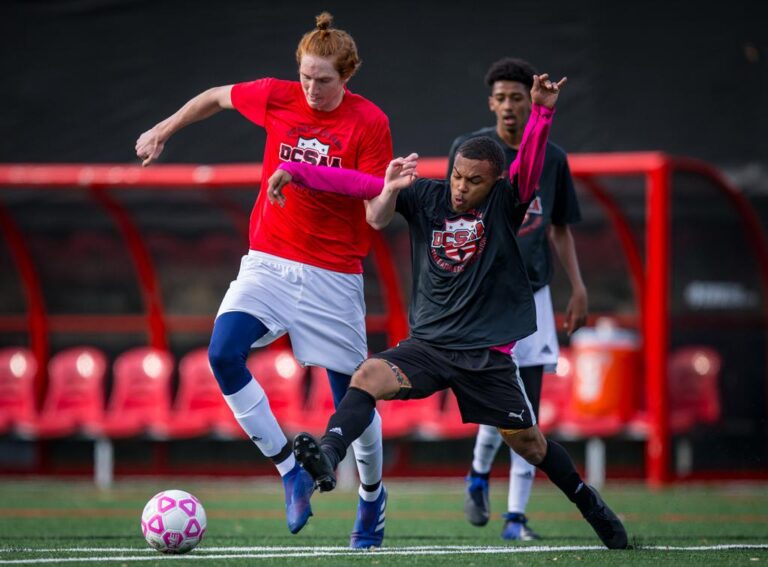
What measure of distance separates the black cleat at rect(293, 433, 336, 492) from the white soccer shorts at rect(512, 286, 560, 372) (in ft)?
6.01

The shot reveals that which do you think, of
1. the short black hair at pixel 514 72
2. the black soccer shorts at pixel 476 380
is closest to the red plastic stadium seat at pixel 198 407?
the short black hair at pixel 514 72

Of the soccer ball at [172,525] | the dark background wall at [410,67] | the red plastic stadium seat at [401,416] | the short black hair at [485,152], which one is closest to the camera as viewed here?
the soccer ball at [172,525]

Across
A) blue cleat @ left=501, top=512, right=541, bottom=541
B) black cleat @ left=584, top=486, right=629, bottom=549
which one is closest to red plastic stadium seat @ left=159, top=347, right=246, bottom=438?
blue cleat @ left=501, top=512, right=541, bottom=541

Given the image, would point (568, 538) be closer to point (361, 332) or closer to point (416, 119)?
point (361, 332)

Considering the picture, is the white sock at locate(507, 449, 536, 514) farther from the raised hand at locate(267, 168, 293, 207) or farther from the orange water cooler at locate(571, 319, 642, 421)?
the orange water cooler at locate(571, 319, 642, 421)

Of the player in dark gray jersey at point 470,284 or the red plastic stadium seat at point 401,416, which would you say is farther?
the red plastic stadium seat at point 401,416

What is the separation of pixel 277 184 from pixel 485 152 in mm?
890

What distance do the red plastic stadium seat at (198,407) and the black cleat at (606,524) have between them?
6264mm

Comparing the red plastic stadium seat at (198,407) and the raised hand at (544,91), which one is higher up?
the raised hand at (544,91)

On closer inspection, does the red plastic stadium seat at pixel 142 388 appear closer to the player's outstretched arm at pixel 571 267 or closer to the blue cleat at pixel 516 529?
the blue cleat at pixel 516 529

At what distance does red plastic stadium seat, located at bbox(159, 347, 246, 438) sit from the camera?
12.0 metres

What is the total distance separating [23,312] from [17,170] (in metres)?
1.64

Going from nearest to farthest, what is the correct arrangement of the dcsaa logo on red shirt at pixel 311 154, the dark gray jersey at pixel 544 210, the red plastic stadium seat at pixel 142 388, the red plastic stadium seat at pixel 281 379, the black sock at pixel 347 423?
the black sock at pixel 347 423 → the dcsaa logo on red shirt at pixel 311 154 → the dark gray jersey at pixel 544 210 → the red plastic stadium seat at pixel 281 379 → the red plastic stadium seat at pixel 142 388

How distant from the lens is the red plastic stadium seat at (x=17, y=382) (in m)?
12.5
